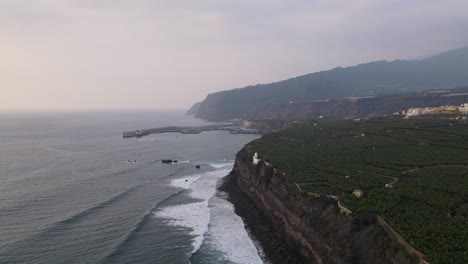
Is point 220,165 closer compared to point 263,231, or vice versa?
point 263,231

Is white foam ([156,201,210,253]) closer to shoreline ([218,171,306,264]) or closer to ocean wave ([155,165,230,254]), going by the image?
ocean wave ([155,165,230,254])

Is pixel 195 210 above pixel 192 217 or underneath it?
above

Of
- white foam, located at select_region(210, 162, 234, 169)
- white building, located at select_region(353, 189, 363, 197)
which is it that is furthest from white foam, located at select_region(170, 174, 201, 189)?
A: white building, located at select_region(353, 189, 363, 197)

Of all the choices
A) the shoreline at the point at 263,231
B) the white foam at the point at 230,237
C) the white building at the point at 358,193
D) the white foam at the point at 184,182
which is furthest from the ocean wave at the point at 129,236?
the white building at the point at 358,193

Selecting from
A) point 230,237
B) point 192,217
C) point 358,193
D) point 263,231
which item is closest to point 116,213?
point 192,217

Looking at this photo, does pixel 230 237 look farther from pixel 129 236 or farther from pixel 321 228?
pixel 321 228

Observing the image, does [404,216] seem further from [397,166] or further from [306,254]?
[397,166]

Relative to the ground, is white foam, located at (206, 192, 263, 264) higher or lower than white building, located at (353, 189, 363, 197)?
lower
